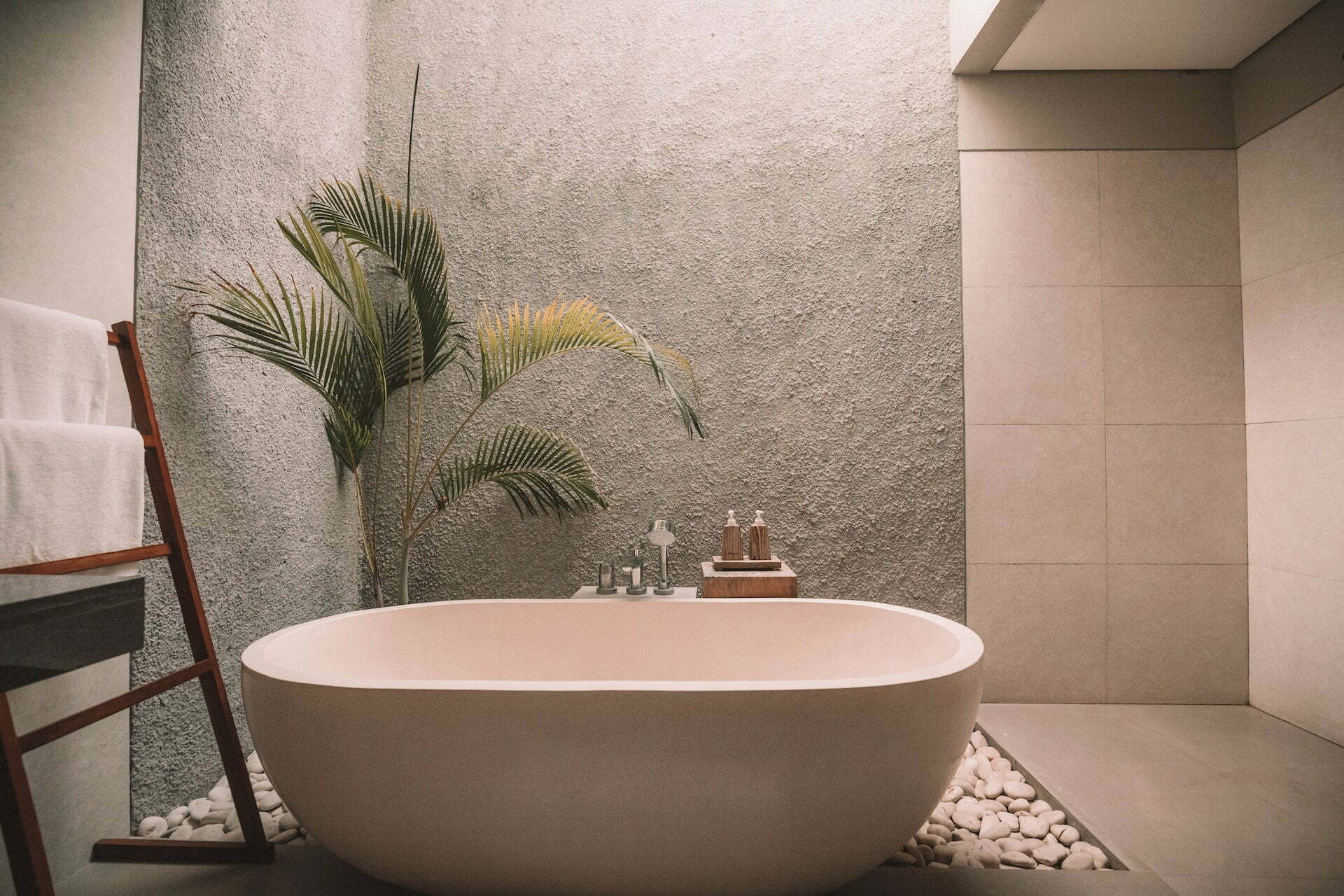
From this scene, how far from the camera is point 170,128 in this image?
1637 mm

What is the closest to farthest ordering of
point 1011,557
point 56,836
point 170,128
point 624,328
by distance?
point 56,836
point 170,128
point 624,328
point 1011,557

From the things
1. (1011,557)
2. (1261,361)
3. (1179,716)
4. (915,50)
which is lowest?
(1179,716)

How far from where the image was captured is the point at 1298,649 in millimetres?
2170

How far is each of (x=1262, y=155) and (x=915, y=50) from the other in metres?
1.19

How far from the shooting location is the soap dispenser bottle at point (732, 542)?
229 centimetres

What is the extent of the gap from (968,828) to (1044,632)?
1.06 metres

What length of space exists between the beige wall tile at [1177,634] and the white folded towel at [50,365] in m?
2.86

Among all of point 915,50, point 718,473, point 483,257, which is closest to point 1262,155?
point 915,50

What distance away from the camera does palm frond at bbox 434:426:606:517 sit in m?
2.25

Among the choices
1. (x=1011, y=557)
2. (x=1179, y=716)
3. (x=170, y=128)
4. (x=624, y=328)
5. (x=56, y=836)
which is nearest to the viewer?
(x=56, y=836)

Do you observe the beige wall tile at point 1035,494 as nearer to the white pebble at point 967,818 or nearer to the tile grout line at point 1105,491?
the tile grout line at point 1105,491

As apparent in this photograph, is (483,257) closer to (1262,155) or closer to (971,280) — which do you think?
(971,280)

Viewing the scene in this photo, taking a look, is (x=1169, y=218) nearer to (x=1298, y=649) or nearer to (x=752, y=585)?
(x=1298, y=649)

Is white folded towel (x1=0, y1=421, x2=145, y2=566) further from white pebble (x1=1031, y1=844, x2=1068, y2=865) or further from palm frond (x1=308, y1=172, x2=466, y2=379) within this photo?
white pebble (x1=1031, y1=844, x2=1068, y2=865)
